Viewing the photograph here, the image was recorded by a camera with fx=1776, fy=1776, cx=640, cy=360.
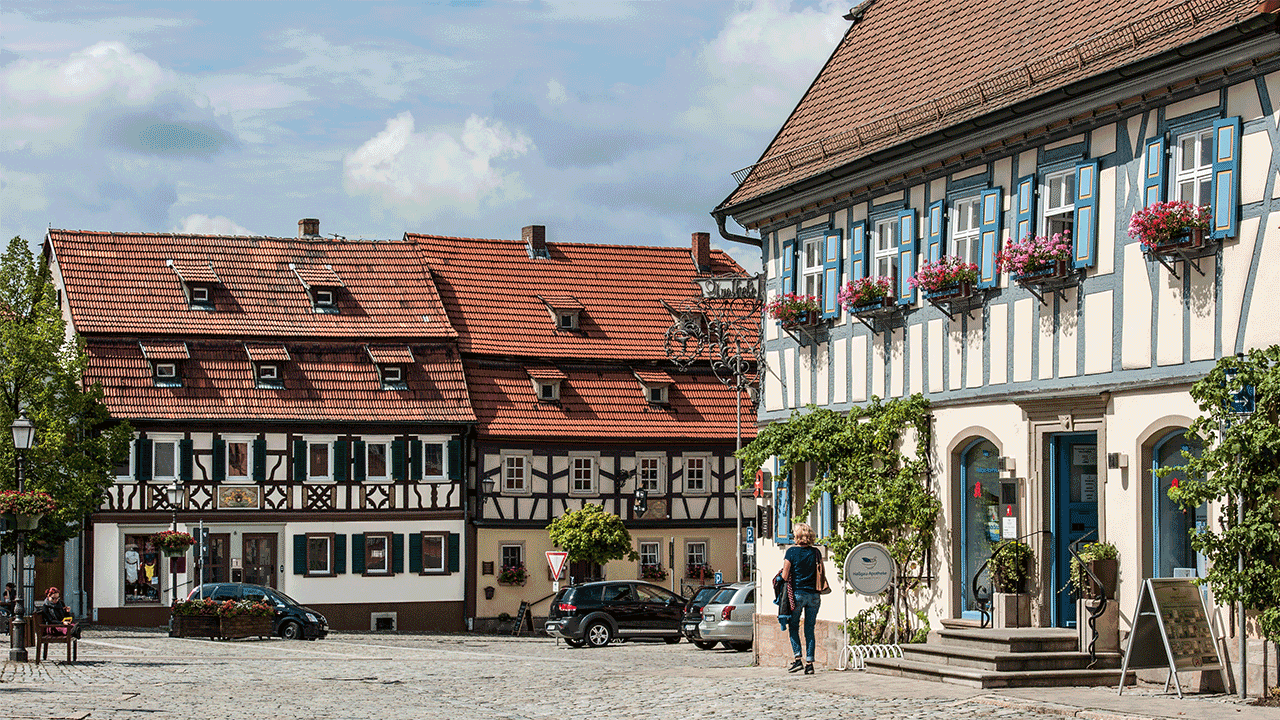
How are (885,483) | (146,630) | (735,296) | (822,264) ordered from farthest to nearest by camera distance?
(146,630)
(735,296)
(822,264)
(885,483)

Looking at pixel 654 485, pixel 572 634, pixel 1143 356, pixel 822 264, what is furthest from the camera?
pixel 654 485

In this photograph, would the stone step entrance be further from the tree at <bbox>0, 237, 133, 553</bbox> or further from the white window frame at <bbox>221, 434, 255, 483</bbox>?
the white window frame at <bbox>221, 434, 255, 483</bbox>

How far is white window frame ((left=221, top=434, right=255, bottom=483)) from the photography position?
1896 inches

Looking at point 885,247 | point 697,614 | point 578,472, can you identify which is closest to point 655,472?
point 578,472

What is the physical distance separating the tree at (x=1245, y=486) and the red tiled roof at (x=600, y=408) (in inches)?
1383

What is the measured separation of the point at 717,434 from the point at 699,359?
8.75 ft

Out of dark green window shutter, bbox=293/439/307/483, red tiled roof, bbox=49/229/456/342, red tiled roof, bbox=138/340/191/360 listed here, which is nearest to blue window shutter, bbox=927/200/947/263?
dark green window shutter, bbox=293/439/307/483

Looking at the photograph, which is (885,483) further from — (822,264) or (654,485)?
(654,485)

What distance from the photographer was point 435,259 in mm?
55250

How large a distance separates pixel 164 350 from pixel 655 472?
574 inches

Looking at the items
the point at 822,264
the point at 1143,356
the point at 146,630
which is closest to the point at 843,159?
the point at 822,264

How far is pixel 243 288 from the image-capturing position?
5128 centimetres

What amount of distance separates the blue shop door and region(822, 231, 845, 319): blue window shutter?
222 inches

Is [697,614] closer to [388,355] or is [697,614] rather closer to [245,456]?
[388,355]
